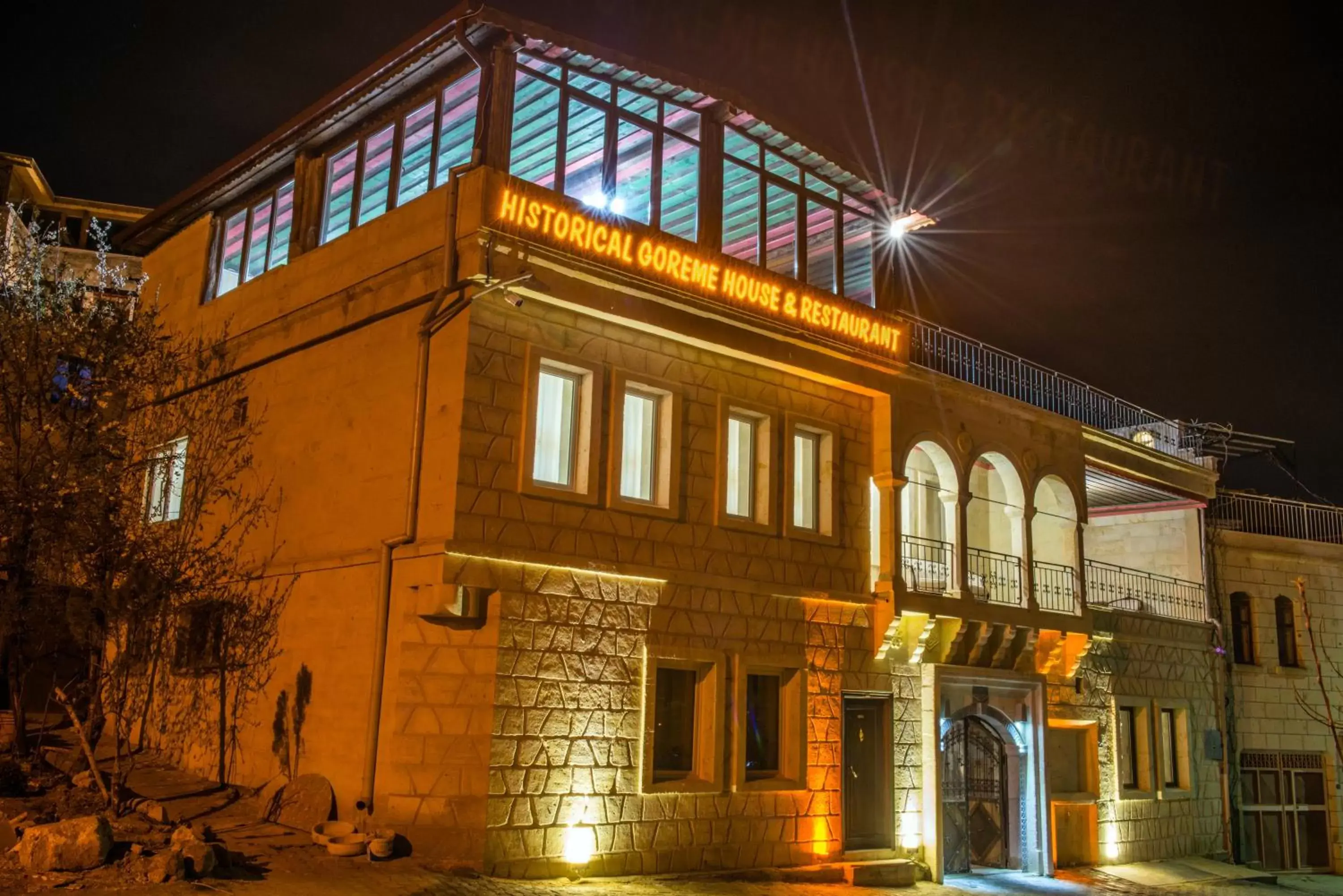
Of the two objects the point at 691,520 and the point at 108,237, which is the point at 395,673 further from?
the point at 108,237

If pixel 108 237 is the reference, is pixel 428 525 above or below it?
below

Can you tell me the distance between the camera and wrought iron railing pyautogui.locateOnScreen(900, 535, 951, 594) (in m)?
19.3

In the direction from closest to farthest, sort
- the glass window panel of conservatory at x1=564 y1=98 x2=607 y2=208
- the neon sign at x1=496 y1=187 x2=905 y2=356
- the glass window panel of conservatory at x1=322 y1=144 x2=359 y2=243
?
1. the neon sign at x1=496 y1=187 x2=905 y2=356
2. the glass window panel of conservatory at x1=564 y1=98 x2=607 y2=208
3. the glass window panel of conservatory at x1=322 y1=144 x2=359 y2=243

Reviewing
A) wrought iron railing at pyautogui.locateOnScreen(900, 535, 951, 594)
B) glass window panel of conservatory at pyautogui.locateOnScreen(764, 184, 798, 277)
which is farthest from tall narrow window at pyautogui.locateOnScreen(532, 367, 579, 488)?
wrought iron railing at pyautogui.locateOnScreen(900, 535, 951, 594)

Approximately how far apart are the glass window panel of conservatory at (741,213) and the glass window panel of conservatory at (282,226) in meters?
6.75

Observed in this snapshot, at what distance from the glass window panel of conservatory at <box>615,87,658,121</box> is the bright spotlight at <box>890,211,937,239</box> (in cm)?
538

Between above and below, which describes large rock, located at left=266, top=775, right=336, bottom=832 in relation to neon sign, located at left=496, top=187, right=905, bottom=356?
below

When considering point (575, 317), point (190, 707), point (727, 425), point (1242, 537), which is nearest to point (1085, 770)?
point (1242, 537)

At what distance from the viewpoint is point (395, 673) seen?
13477 mm

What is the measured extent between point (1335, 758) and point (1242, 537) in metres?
5.67

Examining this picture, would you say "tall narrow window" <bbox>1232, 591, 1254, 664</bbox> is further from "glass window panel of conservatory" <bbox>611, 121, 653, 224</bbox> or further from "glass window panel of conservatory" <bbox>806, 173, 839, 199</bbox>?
"glass window panel of conservatory" <bbox>611, 121, 653, 224</bbox>

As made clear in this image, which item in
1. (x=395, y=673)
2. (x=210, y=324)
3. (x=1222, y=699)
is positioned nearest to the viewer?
(x=395, y=673)

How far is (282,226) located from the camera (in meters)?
18.5

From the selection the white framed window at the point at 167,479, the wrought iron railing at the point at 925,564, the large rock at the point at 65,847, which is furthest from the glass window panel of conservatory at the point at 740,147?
the large rock at the point at 65,847
